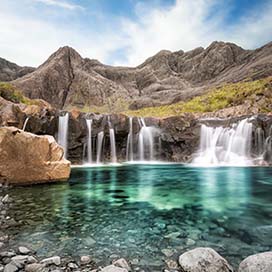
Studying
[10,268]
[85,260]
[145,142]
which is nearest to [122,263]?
[85,260]

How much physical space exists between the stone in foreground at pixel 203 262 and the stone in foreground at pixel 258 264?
0.94 ft

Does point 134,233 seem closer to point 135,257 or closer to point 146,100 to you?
point 135,257

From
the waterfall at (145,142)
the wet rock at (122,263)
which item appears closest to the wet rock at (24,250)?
the wet rock at (122,263)

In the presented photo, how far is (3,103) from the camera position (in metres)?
25.4

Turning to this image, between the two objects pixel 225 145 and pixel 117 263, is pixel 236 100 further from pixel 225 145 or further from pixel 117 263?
pixel 117 263

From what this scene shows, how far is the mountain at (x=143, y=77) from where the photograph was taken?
66.5 meters

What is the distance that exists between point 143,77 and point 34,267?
3278 inches

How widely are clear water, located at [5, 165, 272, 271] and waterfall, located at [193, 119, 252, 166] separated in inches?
620

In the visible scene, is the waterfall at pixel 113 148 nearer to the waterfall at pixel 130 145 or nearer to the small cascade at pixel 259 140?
the waterfall at pixel 130 145

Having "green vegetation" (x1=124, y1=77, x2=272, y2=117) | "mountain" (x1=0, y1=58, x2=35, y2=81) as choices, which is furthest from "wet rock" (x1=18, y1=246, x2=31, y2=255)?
"mountain" (x1=0, y1=58, x2=35, y2=81)

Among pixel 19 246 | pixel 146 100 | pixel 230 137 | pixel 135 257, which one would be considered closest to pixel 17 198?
pixel 19 246

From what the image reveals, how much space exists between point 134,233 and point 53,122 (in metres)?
22.8

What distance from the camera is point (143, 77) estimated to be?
281ft

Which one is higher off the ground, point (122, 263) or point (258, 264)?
point (258, 264)
